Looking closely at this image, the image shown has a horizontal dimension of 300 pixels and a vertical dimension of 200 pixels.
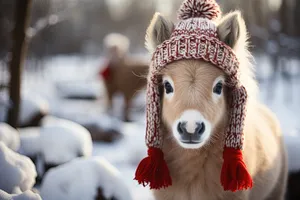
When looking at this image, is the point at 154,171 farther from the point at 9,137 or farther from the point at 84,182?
the point at 9,137

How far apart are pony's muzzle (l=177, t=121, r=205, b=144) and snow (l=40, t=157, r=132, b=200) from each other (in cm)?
139

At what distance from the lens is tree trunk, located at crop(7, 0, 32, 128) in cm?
456

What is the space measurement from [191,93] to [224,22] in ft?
2.11

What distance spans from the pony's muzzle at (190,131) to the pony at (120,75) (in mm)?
7626

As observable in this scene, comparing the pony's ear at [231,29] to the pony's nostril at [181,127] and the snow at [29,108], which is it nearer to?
the pony's nostril at [181,127]

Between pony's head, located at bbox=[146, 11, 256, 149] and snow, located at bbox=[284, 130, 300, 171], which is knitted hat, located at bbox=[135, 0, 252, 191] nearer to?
pony's head, located at bbox=[146, 11, 256, 149]

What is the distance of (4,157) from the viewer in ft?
9.21

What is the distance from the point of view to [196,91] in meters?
2.26

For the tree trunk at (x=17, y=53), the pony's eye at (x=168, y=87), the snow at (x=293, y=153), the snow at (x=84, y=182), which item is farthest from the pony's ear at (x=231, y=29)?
the tree trunk at (x=17, y=53)

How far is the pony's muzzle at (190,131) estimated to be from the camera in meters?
2.11

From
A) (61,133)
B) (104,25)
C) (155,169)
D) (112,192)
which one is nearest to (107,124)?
(61,133)

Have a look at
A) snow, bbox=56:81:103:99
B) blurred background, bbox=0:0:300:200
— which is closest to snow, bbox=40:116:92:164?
blurred background, bbox=0:0:300:200

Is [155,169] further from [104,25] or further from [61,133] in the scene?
[104,25]

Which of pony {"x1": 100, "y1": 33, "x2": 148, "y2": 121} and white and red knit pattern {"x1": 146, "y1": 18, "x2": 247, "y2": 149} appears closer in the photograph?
white and red knit pattern {"x1": 146, "y1": 18, "x2": 247, "y2": 149}
